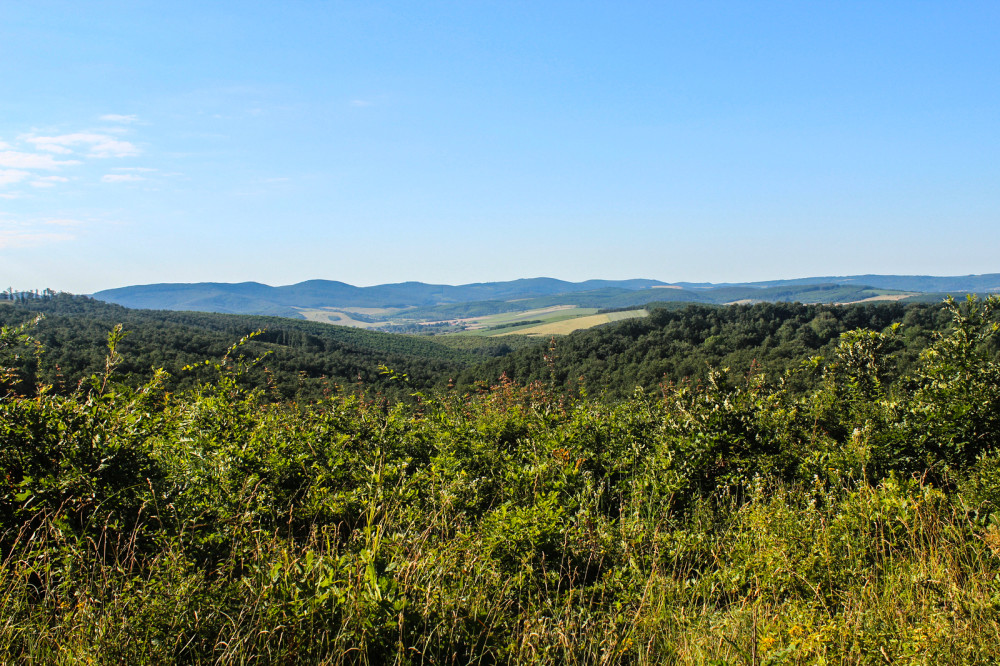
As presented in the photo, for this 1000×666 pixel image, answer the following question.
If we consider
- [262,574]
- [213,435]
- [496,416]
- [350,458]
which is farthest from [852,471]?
[213,435]

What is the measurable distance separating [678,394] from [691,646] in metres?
5.20

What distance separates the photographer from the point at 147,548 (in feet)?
10.4

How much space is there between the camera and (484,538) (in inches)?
141

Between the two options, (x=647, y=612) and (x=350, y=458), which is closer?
(x=647, y=612)

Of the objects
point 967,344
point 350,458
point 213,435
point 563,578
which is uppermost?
point 967,344

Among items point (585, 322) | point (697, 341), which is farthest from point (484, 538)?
point (585, 322)

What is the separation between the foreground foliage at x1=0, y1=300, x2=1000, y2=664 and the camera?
96.0 inches

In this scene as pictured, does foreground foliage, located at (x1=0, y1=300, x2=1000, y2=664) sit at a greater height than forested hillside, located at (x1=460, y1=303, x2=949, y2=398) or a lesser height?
greater

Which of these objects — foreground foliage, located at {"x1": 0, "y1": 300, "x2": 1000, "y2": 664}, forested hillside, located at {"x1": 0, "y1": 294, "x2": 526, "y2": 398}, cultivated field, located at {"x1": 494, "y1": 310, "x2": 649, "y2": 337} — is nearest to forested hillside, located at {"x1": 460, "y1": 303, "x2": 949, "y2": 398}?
forested hillside, located at {"x1": 0, "y1": 294, "x2": 526, "y2": 398}

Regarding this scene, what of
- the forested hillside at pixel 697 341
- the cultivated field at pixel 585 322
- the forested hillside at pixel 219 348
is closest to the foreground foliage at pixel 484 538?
the forested hillside at pixel 219 348

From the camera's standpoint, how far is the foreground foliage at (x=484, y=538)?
2439mm

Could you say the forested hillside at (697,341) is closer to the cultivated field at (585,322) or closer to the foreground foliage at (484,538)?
the foreground foliage at (484,538)

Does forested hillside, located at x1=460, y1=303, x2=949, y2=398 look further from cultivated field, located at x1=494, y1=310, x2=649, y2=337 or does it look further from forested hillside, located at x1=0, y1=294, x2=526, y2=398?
cultivated field, located at x1=494, y1=310, x2=649, y2=337

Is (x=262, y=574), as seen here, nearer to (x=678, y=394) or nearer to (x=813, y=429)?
(x=678, y=394)
